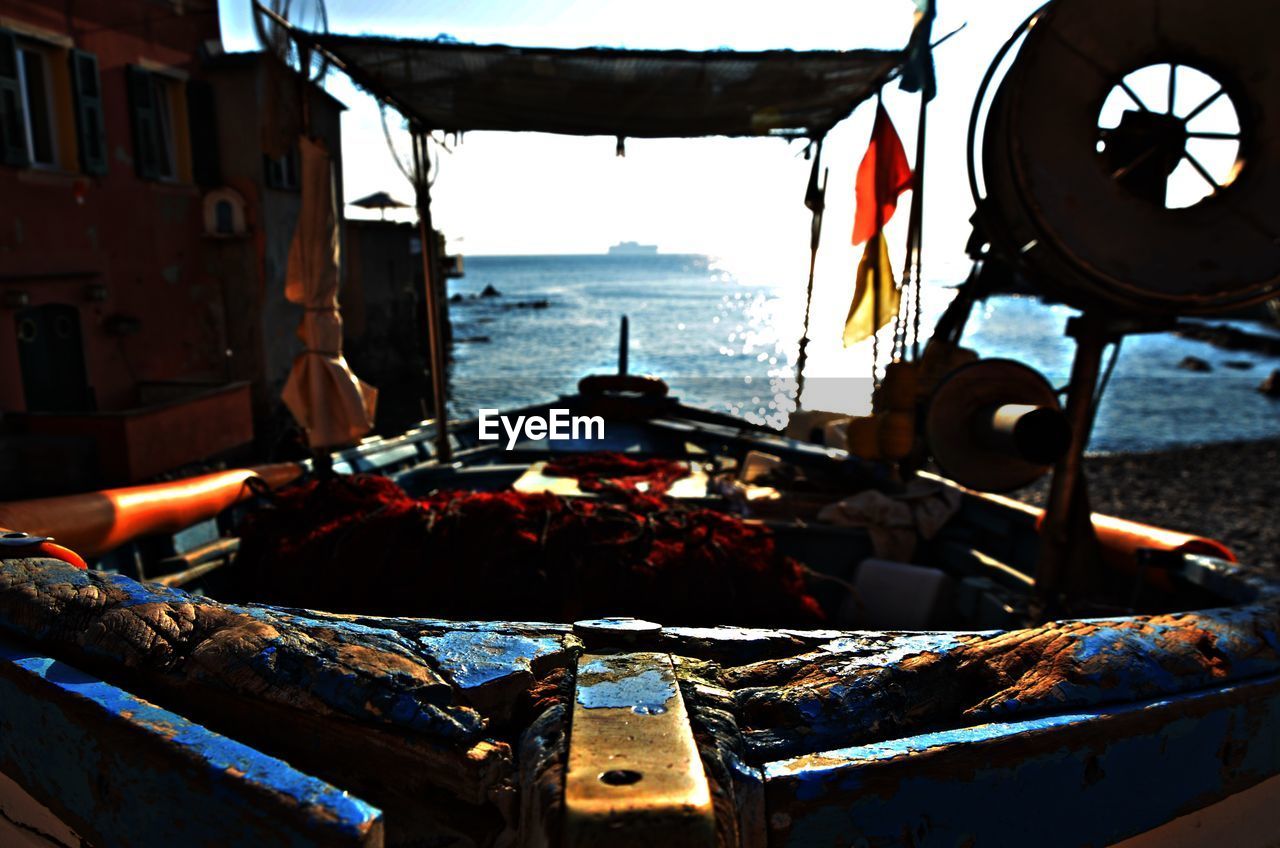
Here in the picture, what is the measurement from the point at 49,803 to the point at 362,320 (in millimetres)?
28255

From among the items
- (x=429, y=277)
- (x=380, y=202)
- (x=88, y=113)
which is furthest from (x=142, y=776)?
(x=380, y=202)

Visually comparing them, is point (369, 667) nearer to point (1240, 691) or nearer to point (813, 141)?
point (1240, 691)

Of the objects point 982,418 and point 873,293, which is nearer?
point 982,418

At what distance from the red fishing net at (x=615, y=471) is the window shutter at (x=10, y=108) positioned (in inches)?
428

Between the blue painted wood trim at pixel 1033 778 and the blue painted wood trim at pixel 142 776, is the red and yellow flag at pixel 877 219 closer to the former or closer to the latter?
the blue painted wood trim at pixel 1033 778

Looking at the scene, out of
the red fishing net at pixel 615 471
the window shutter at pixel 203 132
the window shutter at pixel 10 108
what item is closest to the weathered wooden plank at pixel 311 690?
the red fishing net at pixel 615 471

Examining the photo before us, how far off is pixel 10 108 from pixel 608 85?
11.0 metres

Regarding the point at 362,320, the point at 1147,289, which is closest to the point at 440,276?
the point at 362,320

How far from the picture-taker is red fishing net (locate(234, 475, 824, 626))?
339cm

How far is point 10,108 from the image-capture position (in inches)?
474

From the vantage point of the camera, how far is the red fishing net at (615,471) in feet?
20.3

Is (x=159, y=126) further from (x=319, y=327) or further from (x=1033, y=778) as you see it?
(x=1033, y=778)

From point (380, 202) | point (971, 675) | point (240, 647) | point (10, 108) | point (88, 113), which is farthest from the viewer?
point (380, 202)

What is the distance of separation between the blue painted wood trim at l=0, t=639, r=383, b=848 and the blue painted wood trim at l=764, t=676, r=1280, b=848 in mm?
840
